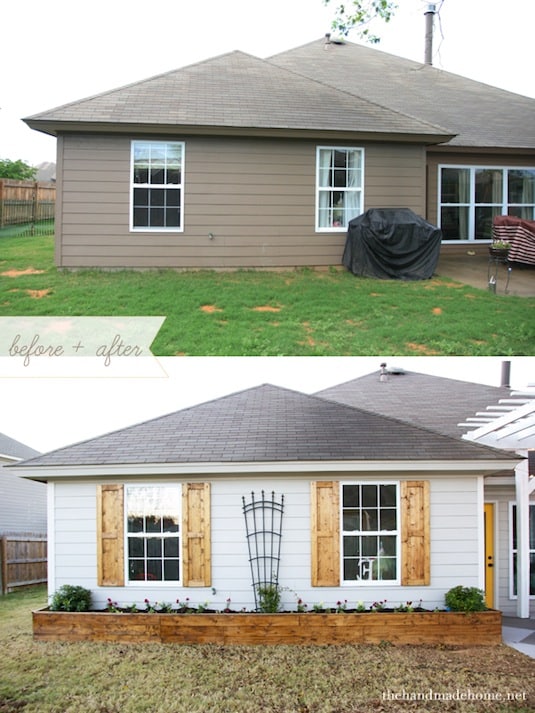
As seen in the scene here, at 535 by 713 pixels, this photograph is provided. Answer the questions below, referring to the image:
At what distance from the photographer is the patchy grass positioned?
664cm

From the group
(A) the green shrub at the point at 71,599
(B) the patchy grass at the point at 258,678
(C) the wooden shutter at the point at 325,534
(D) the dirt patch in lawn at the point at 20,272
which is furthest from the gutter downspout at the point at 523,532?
(D) the dirt patch in lawn at the point at 20,272

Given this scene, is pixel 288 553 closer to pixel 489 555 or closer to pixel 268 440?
pixel 268 440

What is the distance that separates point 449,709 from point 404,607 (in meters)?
2.23

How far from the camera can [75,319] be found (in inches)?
420

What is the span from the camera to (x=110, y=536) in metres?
9.02

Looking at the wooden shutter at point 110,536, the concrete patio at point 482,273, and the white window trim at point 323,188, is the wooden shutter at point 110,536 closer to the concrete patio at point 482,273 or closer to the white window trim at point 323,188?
the white window trim at point 323,188

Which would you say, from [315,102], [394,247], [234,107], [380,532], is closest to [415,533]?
[380,532]

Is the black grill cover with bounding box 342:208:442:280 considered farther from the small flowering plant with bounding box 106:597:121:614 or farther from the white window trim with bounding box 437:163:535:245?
the small flowering plant with bounding box 106:597:121:614

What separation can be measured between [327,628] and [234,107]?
949cm

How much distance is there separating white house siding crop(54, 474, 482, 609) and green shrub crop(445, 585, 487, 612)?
189mm

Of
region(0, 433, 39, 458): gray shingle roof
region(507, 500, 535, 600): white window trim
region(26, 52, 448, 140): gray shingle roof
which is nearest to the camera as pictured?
region(507, 500, 535, 600): white window trim

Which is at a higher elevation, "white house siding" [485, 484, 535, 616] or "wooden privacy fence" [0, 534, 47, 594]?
"white house siding" [485, 484, 535, 616]

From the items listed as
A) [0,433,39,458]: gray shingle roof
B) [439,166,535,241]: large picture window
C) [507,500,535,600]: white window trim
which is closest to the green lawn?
[507,500,535,600]: white window trim

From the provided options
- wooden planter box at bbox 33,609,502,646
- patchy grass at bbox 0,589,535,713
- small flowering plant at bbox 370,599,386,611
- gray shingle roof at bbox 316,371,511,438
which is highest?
gray shingle roof at bbox 316,371,511,438
